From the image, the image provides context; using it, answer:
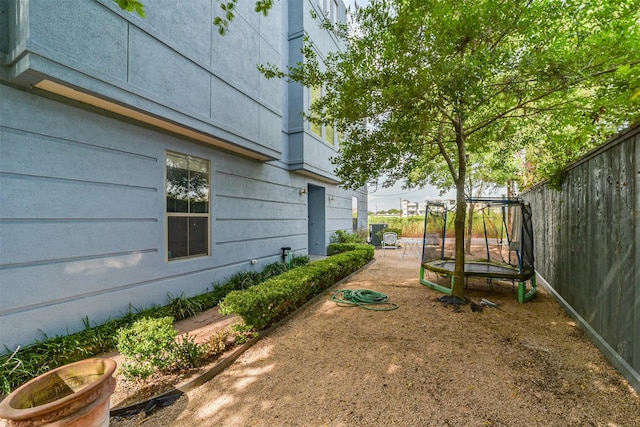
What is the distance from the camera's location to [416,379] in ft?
9.40

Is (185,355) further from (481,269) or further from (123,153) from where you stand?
(481,269)

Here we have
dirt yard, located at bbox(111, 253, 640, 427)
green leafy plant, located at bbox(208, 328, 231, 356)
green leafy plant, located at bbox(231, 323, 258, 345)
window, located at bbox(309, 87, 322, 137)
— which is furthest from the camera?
window, located at bbox(309, 87, 322, 137)

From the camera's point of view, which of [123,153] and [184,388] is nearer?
[184,388]

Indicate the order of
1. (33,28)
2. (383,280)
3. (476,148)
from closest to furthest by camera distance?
1. (33,28)
2. (476,148)
3. (383,280)

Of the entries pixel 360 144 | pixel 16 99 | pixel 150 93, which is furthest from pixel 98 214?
pixel 360 144

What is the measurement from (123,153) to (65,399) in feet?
10.7

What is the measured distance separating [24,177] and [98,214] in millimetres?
818

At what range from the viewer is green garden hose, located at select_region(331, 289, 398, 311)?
5.20 meters

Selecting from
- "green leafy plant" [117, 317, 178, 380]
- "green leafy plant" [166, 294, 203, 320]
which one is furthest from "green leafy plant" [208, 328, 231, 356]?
"green leafy plant" [166, 294, 203, 320]

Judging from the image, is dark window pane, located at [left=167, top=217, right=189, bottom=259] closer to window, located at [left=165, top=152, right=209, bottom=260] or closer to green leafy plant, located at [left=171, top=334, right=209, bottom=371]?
window, located at [left=165, top=152, right=209, bottom=260]

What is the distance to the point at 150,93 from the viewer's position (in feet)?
12.9

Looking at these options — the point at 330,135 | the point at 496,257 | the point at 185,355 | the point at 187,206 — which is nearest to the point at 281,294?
the point at 185,355

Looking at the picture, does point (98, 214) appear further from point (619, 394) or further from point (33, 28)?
point (619, 394)

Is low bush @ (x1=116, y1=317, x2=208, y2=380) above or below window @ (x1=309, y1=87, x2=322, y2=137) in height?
below
